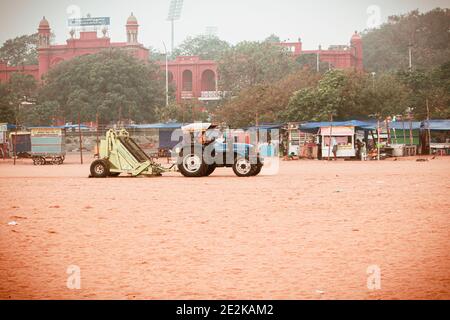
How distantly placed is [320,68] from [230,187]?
7479 centimetres

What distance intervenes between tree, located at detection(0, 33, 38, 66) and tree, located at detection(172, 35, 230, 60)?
2809 cm

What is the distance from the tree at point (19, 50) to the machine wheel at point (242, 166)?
88835mm

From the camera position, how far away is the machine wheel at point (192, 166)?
982 inches

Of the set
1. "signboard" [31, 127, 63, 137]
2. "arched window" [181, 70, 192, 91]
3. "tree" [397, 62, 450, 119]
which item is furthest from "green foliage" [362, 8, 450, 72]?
"signboard" [31, 127, 63, 137]

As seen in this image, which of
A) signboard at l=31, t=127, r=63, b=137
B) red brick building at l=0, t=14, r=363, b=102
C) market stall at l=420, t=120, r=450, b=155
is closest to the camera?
signboard at l=31, t=127, r=63, b=137

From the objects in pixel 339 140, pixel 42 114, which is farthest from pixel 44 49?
pixel 339 140

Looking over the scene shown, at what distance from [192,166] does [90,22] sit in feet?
250

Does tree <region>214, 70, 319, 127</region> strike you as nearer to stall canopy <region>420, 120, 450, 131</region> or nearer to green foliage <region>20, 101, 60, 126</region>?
stall canopy <region>420, 120, 450, 131</region>

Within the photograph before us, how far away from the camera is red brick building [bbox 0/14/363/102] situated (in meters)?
90.7

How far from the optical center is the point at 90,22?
9688 centimetres

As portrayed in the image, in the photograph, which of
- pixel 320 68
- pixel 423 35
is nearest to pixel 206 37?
pixel 320 68

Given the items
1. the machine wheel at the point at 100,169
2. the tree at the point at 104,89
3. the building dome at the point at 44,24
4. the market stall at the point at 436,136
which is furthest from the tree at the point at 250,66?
the machine wheel at the point at 100,169

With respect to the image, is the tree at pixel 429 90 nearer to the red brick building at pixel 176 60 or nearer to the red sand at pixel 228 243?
the red brick building at pixel 176 60

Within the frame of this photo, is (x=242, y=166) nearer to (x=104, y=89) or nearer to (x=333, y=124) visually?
(x=333, y=124)
